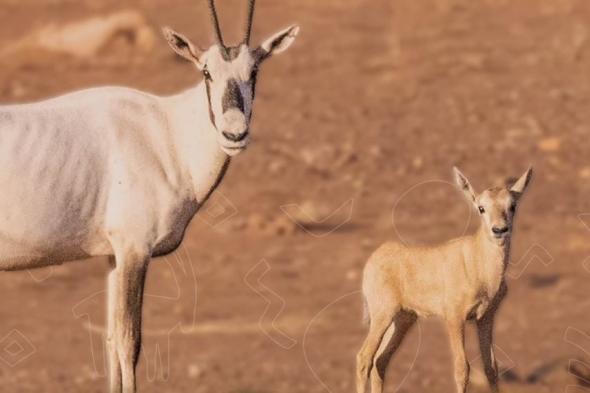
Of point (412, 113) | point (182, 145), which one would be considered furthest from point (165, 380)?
point (412, 113)

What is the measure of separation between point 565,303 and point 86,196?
10881 mm

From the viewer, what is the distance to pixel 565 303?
2348 cm

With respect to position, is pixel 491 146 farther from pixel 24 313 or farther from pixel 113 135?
pixel 113 135

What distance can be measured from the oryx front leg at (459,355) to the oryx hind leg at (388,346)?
0.69 metres

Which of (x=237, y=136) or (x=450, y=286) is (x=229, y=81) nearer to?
(x=237, y=136)

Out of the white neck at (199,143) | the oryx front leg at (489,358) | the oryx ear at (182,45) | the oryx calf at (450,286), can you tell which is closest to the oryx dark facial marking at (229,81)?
the oryx ear at (182,45)

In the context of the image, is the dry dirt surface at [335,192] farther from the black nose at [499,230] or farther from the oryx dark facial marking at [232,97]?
the oryx dark facial marking at [232,97]

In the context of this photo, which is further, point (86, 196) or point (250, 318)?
point (250, 318)

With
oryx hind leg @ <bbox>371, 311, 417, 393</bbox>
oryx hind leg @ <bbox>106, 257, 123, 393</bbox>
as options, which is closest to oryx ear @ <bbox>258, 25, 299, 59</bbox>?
oryx hind leg @ <bbox>106, 257, 123, 393</bbox>

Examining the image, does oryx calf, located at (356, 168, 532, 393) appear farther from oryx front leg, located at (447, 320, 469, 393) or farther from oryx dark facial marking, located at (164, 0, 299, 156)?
oryx dark facial marking, located at (164, 0, 299, 156)

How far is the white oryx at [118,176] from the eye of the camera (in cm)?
1338

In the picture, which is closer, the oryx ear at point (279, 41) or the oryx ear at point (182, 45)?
the oryx ear at point (182, 45)

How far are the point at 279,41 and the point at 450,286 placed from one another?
1.90 m

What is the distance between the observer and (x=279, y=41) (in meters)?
13.9
